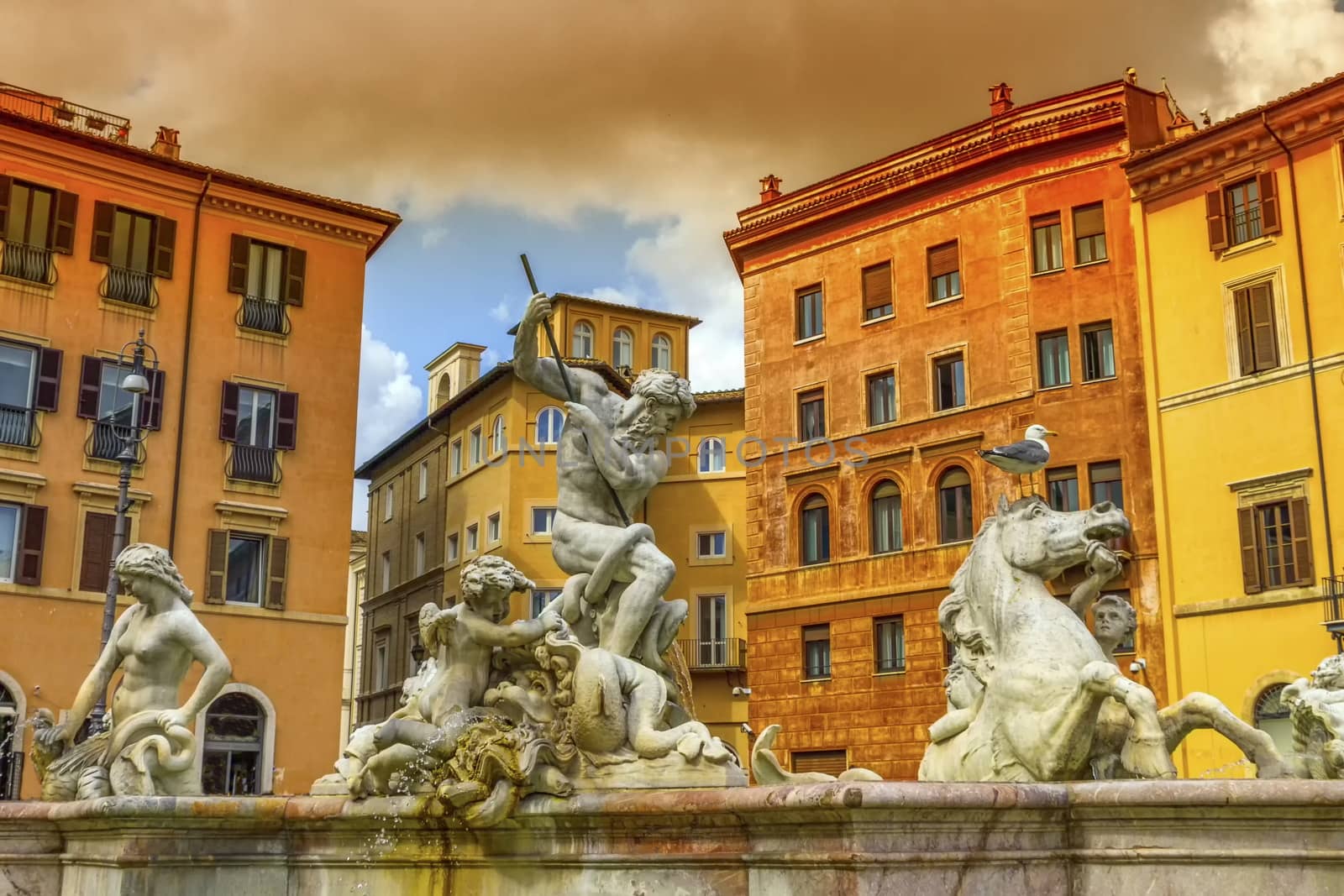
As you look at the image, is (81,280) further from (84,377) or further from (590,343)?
(590,343)

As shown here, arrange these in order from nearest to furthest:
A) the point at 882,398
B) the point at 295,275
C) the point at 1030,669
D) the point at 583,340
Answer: the point at 1030,669, the point at 295,275, the point at 882,398, the point at 583,340

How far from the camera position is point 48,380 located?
31.2 m

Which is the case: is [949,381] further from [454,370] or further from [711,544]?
[454,370]

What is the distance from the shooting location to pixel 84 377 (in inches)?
1249

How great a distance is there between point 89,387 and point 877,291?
59.5ft

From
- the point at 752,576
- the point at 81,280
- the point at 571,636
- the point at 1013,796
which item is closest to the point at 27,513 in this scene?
the point at 81,280

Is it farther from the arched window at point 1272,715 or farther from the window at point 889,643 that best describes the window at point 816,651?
the arched window at point 1272,715

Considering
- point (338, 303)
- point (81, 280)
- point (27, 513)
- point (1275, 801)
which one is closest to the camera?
point (1275, 801)

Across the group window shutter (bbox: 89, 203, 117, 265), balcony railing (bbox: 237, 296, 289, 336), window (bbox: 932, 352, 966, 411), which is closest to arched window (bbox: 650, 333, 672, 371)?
window (bbox: 932, 352, 966, 411)

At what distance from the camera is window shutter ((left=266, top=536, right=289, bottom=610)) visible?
3312cm

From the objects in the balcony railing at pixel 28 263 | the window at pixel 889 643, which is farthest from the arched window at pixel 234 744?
the window at pixel 889 643

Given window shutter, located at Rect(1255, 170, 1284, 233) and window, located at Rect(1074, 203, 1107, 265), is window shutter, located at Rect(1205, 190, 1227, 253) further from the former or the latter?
window, located at Rect(1074, 203, 1107, 265)

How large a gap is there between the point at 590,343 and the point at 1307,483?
2968 centimetres

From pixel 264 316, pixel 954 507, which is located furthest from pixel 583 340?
pixel 954 507
